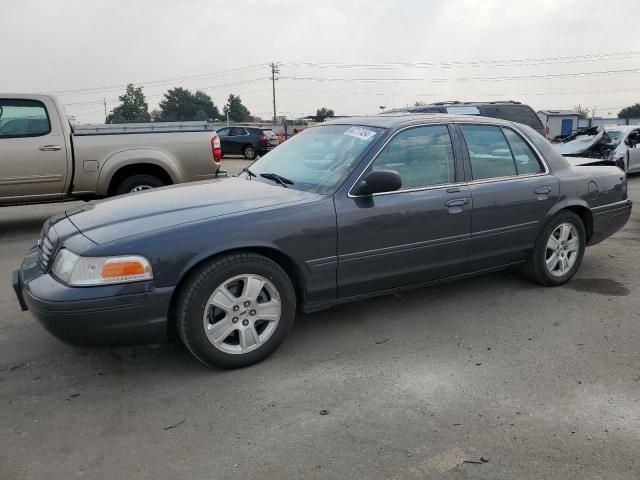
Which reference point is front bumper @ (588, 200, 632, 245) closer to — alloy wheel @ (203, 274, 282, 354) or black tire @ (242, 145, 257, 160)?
alloy wheel @ (203, 274, 282, 354)

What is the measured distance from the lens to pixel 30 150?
22.8ft

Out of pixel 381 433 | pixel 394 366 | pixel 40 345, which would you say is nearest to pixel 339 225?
pixel 394 366

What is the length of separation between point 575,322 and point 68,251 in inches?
143

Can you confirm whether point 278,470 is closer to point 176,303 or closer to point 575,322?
point 176,303

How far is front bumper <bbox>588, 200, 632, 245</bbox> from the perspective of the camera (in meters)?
4.98

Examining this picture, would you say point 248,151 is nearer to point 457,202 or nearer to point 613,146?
point 613,146

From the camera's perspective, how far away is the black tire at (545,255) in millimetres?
4605

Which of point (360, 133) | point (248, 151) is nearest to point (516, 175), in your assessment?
point (360, 133)

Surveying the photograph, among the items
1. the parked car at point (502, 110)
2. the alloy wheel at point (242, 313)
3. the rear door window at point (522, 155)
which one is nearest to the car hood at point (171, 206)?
the alloy wheel at point (242, 313)

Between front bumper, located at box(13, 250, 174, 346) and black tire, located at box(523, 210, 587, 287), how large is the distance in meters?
3.17

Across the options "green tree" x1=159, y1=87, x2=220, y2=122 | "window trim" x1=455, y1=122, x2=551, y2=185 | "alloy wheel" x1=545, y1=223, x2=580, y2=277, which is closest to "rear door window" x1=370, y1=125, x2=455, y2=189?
"window trim" x1=455, y1=122, x2=551, y2=185

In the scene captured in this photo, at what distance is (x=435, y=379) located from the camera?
3.22 meters

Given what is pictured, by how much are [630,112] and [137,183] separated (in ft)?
342

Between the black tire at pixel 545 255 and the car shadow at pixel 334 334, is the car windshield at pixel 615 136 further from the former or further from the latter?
the car shadow at pixel 334 334
